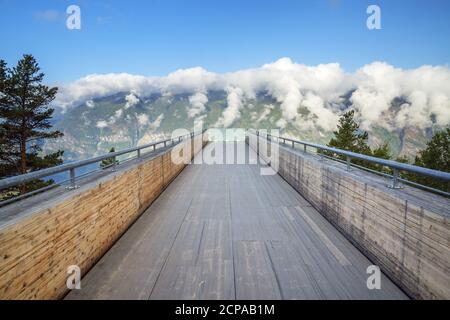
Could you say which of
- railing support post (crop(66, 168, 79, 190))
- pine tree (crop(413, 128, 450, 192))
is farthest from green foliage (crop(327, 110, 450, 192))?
railing support post (crop(66, 168, 79, 190))

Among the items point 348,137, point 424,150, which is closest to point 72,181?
point 348,137

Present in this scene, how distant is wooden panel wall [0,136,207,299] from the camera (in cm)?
243

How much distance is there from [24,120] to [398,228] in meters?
24.8

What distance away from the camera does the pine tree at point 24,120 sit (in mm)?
19531

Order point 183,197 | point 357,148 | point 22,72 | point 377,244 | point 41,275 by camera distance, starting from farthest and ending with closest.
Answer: point 357,148, point 22,72, point 183,197, point 377,244, point 41,275

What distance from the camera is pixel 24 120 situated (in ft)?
68.4

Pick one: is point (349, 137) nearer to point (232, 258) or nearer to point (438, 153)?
point (438, 153)

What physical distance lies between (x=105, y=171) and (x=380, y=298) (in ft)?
15.8

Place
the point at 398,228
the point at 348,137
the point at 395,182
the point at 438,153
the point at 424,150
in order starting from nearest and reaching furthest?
the point at 398,228, the point at 395,182, the point at 438,153, the point at 424,150, the point at 348,137

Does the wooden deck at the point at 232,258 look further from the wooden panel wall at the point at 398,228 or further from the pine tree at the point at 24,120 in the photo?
the pine tree at the point at 24,120

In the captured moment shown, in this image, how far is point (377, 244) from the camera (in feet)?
12.6
